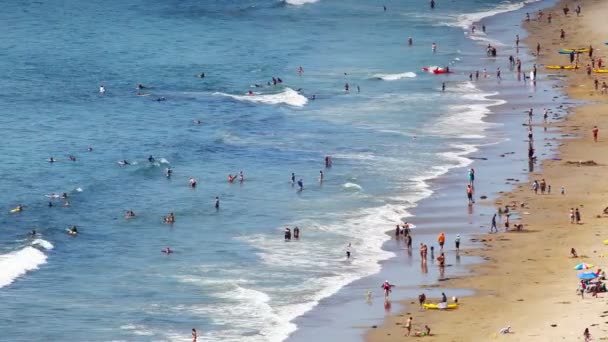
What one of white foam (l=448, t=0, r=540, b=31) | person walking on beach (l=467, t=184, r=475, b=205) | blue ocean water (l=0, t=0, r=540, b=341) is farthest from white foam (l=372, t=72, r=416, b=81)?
person walking on beach (l=467, t=184, r=475, b=205)

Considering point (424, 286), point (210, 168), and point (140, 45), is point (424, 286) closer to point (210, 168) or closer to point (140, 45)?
point (210, 168)

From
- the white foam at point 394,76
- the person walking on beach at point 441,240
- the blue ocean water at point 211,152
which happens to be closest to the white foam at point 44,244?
the blue ocean water at point 211,152

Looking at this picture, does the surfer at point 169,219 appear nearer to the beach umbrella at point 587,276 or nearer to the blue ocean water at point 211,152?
the blue ocean water at point 211,152

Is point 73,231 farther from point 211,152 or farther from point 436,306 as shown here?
point 436,306

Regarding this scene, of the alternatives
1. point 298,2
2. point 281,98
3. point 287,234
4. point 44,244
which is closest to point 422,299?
point 287,234

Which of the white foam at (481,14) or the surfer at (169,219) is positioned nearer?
the surfer at (169,219)

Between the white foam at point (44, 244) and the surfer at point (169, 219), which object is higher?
the surfer at point (169, 219)

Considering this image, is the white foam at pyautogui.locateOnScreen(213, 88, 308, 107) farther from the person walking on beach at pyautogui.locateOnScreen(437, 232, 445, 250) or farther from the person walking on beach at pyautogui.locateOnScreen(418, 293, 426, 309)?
the person walking on beach at pyautogui.locateOnScreen(418, 293, 426, 309)
